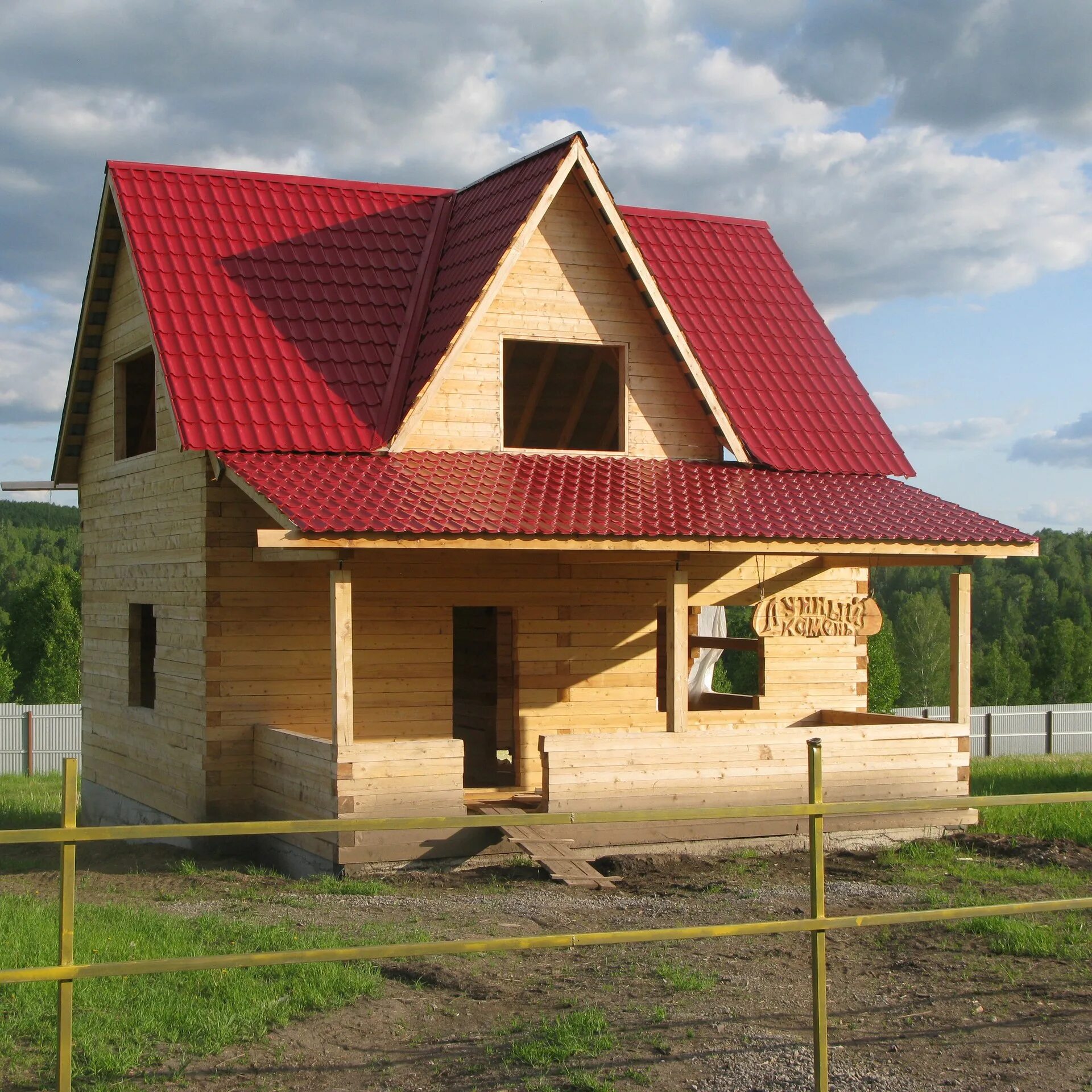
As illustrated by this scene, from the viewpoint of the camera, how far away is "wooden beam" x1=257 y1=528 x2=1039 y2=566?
39.6 feet

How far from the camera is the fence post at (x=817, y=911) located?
6.50 meters

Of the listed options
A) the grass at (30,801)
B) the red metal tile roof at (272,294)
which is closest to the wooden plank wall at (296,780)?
the red metal tile roof at (272,294)

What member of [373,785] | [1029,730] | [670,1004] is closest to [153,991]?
[670,1004]

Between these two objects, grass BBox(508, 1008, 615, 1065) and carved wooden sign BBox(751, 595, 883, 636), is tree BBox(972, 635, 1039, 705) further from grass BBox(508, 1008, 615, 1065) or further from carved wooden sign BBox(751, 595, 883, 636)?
grass BBox(508, 1008, 615, 1065)

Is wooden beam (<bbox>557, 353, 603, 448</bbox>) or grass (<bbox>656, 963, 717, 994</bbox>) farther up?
wooden beam (<bbox>557, 353, 603, 448</bbox>)

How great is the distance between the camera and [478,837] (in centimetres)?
1318

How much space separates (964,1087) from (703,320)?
12.7 meters

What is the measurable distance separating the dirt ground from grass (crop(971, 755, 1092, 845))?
1359 mm

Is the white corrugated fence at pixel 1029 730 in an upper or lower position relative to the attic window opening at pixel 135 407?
lower

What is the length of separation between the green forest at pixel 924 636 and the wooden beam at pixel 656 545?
18.6m

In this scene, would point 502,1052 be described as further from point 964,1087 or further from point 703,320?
point 703,320

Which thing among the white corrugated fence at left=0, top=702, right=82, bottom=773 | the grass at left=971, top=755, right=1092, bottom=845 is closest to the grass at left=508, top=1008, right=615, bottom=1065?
the grass at left=971, top=755, right=1092, bottom=845

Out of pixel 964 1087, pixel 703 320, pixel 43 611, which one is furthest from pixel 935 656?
pixel 964 1087

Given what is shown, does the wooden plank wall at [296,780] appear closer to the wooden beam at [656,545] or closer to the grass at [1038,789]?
the wooden beam at [656,545]
